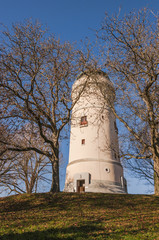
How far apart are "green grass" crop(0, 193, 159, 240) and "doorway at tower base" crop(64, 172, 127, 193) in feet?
20.0

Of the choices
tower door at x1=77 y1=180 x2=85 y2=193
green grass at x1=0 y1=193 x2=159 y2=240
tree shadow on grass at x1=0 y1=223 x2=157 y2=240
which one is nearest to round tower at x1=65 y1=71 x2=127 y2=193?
tower door at x1=77 y1=180 x2=85 y2=193

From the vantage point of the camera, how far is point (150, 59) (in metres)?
9.59

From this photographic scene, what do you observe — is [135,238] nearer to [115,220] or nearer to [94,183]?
[115,220]

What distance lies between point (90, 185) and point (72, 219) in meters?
11.9

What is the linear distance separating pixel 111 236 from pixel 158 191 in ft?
34.5

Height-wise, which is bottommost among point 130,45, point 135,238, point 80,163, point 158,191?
point 135,238

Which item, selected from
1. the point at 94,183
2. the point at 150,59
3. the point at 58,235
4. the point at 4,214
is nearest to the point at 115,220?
the point at 58,235

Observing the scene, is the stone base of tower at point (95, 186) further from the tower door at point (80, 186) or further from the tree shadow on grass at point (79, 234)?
the tree shadow on grass at point (79, 234)

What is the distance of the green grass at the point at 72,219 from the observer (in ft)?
22.0

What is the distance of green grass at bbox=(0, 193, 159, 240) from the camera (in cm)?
672

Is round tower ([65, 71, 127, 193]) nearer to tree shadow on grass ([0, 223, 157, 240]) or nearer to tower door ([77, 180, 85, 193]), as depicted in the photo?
tower door ([77, 180, 85, 193])

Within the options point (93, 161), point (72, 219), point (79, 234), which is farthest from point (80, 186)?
point (79, 234)

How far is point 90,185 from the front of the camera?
20.2 m

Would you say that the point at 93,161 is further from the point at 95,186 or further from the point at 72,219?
the point at 72,219
